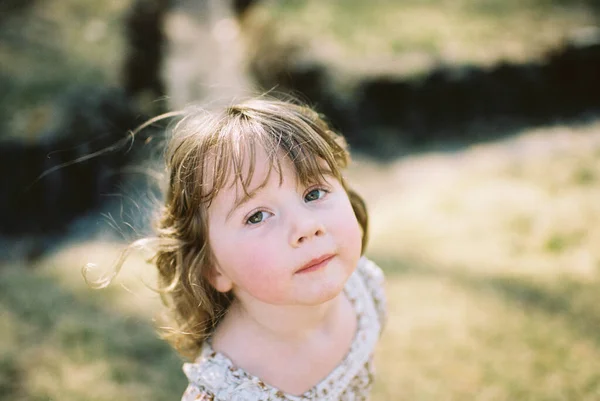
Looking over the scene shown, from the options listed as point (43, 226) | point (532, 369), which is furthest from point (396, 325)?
point (43, 226)

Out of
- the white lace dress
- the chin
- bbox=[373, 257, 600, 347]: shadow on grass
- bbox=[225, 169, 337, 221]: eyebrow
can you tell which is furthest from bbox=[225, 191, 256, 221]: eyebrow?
bbox=[373, 257, 600, 347]: shadow on grass

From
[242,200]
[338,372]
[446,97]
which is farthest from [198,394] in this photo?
[446,97]

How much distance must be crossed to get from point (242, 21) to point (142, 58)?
48.8 inches

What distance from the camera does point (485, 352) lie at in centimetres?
231

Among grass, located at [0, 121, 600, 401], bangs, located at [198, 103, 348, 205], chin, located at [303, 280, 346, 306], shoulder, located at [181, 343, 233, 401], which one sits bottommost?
grass, located at [0, 121, 600, 401]

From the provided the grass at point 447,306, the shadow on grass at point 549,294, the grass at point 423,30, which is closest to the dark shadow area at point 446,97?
the grass at point 423,30

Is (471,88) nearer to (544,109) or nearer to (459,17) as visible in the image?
(544,109)

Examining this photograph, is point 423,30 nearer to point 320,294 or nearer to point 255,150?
point 255,150

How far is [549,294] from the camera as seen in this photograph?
2555mm

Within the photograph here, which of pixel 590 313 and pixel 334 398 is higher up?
pixel 334 398

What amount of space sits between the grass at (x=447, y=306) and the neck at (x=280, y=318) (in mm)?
723

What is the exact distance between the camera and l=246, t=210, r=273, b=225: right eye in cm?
132

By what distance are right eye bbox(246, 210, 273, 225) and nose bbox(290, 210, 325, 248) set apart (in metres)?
0.07

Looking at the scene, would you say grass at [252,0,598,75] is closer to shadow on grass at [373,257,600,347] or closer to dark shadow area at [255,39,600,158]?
dark shadow area at [255,39,600,158]
